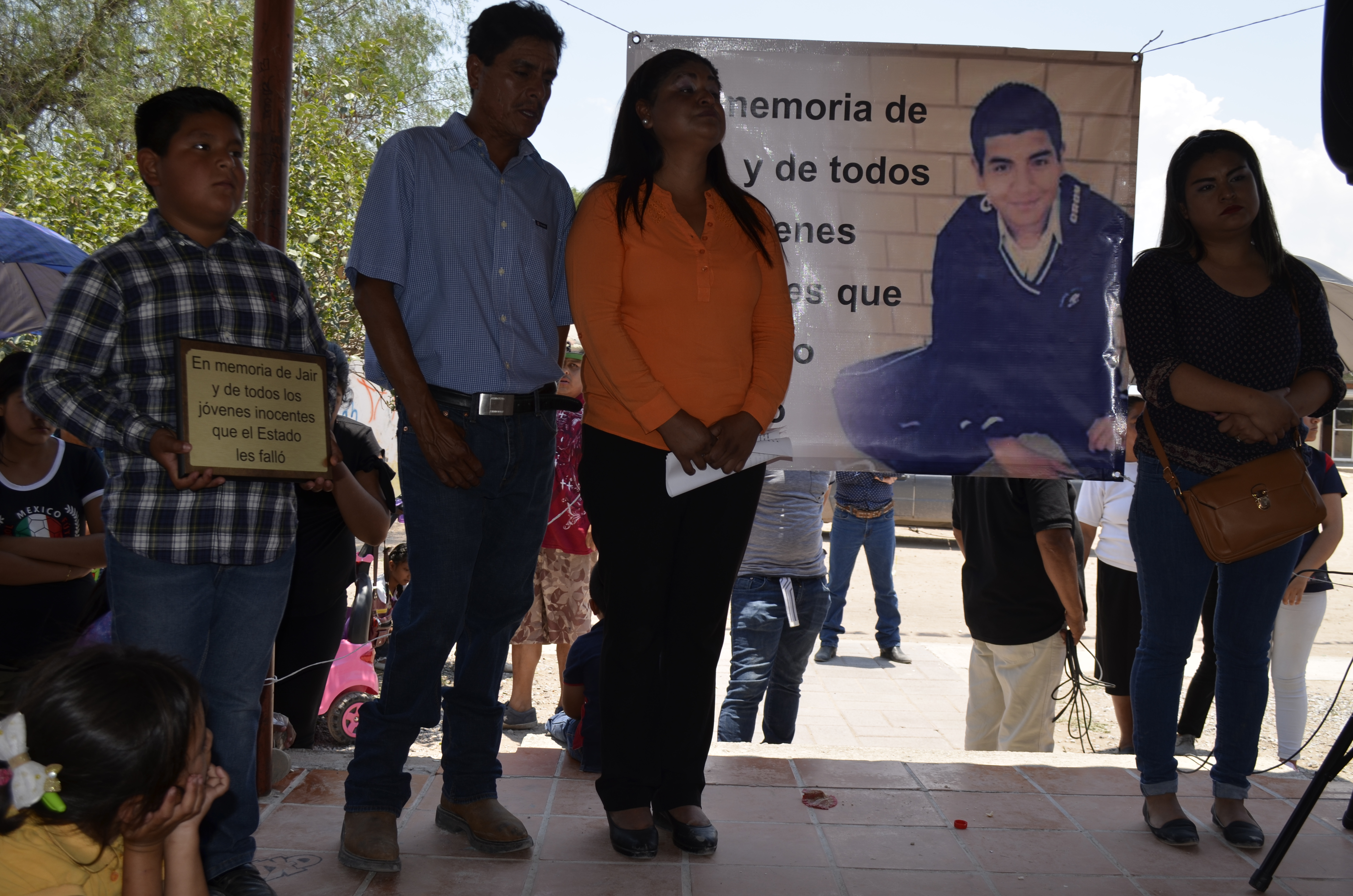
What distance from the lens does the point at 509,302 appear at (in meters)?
2.95

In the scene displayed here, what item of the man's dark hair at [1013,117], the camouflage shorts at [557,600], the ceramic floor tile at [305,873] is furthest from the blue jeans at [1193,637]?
the camouflage shorts at [557,600]

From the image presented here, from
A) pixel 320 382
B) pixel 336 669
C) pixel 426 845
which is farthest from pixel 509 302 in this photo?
pixel 336 669

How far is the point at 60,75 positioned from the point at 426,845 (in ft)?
57.2

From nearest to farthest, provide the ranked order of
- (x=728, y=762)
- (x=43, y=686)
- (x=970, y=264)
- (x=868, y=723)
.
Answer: (x=43, y=686) < (x=728, y=762) < (x=970, y=264) < (x=868, y=723)

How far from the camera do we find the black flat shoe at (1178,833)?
10.4ft

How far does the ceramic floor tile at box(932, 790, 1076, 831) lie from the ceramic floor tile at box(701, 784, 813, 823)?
0.45 metres

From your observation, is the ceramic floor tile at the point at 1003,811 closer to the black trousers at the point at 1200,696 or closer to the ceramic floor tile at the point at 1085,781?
the ceramic floor tile at the point at 1085,781

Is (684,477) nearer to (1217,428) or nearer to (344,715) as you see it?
(1217,428)

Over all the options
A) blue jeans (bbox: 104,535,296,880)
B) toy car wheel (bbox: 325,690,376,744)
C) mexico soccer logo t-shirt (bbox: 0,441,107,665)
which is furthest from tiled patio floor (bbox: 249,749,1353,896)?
toy car wheel (bbox: 325,690,376,744)

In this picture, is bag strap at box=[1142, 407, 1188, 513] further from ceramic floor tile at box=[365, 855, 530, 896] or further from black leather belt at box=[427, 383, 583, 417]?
ceramic floor tile at box=[365, 855, 530, 896]

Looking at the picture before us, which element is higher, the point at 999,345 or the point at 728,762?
the point at 999,345

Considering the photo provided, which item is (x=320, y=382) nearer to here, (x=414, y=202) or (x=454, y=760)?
(x=414, y=202)

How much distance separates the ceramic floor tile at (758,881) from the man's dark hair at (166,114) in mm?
2164

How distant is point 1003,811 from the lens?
345cm
